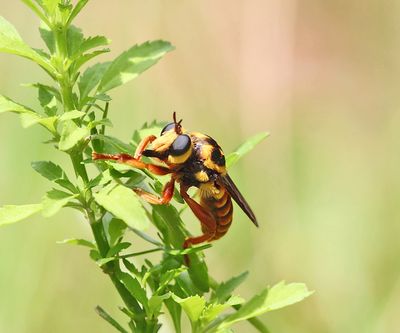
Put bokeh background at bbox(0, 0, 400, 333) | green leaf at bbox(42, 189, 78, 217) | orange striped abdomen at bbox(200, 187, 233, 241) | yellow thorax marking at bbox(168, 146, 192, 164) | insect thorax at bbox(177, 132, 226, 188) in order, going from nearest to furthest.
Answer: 1. green leaf at bbox(42, 189, 78, 217)
2. yellow thorax marking at bbox(168, 146, 192, 164)
3. insect thorax at bbox(177, 132, 226, 188)
4. orange striped abdomen at bbox(200, 187, 233, 241)
5. bokeh background at bbox(0, 0, 400, 333)

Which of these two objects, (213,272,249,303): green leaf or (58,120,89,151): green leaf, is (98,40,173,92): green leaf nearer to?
(58,120,89,151): green leaf

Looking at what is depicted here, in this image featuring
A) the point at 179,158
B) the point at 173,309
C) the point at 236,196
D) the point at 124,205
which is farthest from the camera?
the point at 236,196

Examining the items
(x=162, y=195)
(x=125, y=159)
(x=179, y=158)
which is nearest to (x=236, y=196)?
(x=179, y=158)

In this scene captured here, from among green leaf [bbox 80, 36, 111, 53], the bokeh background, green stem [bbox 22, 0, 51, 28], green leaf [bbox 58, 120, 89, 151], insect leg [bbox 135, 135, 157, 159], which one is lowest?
the bokeh background

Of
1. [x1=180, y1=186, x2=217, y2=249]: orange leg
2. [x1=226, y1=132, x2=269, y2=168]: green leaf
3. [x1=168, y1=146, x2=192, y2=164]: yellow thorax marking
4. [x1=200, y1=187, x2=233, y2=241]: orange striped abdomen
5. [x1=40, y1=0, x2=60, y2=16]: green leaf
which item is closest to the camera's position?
[x1=40, y1=0, x2=60, y2=16]: green leaf

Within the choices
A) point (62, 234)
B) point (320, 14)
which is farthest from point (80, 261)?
point (320, 14)

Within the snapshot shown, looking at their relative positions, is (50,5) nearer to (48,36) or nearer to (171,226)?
(48,36)

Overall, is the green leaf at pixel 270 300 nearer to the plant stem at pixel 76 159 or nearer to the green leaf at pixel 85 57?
Result: the plant stem at pixel 76 159

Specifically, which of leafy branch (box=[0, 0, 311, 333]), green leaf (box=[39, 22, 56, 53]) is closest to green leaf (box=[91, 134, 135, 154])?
leafy branch (box=[0, 0, 311, 333])
